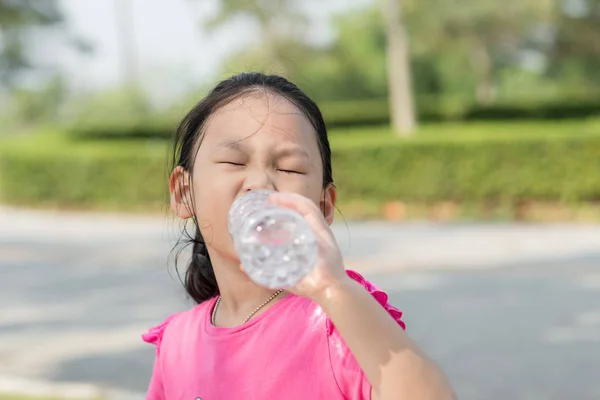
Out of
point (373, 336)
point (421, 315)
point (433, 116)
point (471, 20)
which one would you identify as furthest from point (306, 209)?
point (471, 20)

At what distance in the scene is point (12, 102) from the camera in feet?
201

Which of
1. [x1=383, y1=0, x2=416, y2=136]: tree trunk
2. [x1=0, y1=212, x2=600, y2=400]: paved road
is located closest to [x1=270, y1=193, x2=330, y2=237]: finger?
[x1=0, y1=212, x2=600, y2=400]: paved road

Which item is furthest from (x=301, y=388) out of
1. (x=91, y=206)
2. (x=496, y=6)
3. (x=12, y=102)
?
(x=12, y=102)

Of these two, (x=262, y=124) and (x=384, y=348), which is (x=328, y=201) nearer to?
(x=262, y=124)

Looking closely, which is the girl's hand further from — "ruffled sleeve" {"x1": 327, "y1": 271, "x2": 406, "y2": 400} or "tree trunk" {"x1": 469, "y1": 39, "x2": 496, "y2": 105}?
"tree trunk" {"x1": 469, "y1": 39, "x2": 496, "y2": 105}

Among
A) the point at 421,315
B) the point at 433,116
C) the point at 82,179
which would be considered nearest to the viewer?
the point at 421,315

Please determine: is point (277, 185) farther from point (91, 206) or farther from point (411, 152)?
point (91, 206)

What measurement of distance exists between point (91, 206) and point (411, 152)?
6.33 meters

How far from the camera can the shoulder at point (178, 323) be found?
1.71m

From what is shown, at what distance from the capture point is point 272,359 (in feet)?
4.83

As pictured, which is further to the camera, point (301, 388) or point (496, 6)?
point (496, 6)

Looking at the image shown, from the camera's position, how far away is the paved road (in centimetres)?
554

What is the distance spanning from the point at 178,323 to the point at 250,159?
44cm

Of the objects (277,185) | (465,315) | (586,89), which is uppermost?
(586,89)
